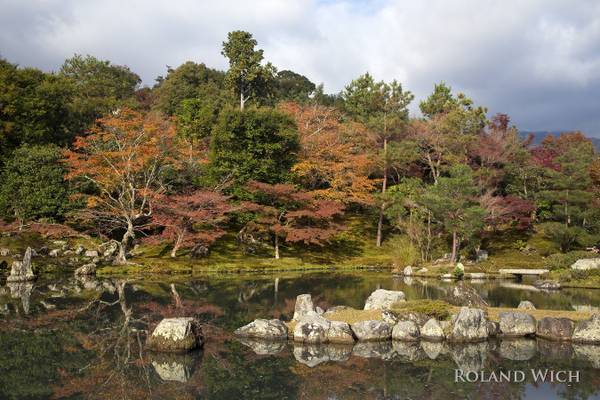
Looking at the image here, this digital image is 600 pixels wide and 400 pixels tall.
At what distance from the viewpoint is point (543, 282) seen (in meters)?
23.8

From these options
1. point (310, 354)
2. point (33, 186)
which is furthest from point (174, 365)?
point (33, 186)

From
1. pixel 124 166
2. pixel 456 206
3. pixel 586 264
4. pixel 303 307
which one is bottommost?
pixel 303 307

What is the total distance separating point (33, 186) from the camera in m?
30.9

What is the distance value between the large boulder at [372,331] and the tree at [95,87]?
1153 inches

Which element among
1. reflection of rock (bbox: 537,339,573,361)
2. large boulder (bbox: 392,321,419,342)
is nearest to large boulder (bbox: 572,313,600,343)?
reflection of rock (bbox: 537,339,573,361)

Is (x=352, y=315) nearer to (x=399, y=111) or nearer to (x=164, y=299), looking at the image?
(x=164, y=299)

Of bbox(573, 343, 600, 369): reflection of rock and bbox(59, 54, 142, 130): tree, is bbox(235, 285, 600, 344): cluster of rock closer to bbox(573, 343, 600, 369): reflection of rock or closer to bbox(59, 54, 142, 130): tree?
bbox(573, 343, 600, 369): reflection of rock

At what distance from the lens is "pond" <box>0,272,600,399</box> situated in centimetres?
948

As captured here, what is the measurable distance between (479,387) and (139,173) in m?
25.6

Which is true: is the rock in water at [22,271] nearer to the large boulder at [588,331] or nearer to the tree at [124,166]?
the tree at [124,166]

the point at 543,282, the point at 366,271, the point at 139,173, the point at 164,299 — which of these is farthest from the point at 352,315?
the point at 139,173

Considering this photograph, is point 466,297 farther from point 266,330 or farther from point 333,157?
point 333,157

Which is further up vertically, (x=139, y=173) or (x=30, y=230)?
(x=139, y=173)

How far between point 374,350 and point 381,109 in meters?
31.6
